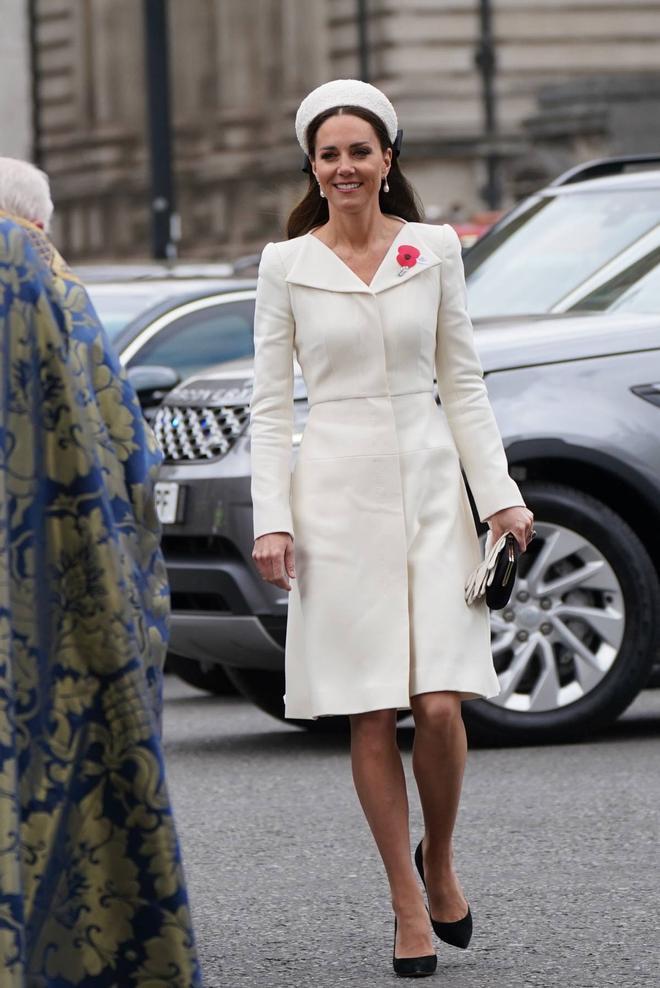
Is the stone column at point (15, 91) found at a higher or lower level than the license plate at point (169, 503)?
higher

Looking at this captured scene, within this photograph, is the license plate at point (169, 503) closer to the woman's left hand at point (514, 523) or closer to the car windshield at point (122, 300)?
the car windshield at point (122, 300)

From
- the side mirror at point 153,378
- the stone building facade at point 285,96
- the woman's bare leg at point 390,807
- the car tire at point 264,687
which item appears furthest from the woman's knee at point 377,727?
the stone building facade at point 285,96

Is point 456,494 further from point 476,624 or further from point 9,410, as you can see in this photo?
point 9,410

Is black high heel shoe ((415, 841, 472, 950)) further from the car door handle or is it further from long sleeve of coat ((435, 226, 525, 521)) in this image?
the car door handle

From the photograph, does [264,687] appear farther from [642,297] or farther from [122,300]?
[122,300]

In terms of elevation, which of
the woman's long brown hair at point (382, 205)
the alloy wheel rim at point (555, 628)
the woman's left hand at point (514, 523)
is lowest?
the alloy wheel rim at point (555, 628)

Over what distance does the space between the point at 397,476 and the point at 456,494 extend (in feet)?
0.43

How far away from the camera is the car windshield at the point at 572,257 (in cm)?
876

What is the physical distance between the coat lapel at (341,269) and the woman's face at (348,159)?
115mm

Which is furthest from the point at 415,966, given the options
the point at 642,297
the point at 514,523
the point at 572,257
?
the point at 572,257

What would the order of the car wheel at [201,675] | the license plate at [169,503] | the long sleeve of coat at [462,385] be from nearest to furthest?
the long sleeve of coat at [462,385], the license plate at [169,503], the car wheel at [201,675]

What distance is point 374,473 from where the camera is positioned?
529 centimetres

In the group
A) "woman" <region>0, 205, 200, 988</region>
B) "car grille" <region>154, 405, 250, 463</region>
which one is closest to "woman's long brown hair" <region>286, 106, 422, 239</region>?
"woman" <region>0, 205, 200, 988</region>

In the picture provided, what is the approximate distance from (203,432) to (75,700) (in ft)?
14.3
